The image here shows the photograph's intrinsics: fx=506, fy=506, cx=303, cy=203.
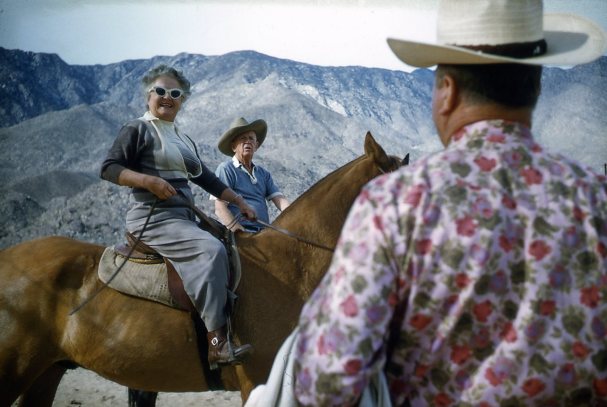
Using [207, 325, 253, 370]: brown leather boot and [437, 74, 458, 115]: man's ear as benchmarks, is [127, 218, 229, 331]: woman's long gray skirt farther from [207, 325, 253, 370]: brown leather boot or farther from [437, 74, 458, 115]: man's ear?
[437, 74, 458, 115]: man's ear

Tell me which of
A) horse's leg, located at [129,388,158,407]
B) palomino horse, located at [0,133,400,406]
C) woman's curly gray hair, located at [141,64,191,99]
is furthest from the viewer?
horse's leg, located at [129,388,158,407]

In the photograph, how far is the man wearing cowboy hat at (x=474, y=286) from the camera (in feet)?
3.46

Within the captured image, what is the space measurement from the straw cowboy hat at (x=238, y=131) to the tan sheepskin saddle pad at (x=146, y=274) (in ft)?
7.29

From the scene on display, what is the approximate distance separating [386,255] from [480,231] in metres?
0.20

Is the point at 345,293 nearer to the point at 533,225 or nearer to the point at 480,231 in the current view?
the point at 480,231

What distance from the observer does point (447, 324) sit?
1.09 m

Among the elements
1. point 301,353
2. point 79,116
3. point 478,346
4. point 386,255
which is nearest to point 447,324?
point 478,346

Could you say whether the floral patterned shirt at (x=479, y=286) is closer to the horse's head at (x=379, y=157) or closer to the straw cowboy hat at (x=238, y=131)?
the horse's head at (x=379, y=157)

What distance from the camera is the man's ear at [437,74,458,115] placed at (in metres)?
1.23

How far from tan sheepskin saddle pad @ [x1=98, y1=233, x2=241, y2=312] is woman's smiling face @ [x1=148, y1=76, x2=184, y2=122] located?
0.87m

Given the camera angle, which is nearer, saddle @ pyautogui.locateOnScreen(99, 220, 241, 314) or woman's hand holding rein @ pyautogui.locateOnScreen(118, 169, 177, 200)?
woman's hand holding rein @ pyautogui.locateOnScreen(118, 169, 177, 200)

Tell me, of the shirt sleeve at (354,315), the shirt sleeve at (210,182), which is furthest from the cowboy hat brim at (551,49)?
the shirt sleeve at (210,182)

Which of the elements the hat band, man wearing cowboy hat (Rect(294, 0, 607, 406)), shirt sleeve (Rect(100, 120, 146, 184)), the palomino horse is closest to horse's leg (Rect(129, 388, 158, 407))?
the palomino horse

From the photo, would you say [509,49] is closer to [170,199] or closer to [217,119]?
[170,199]
